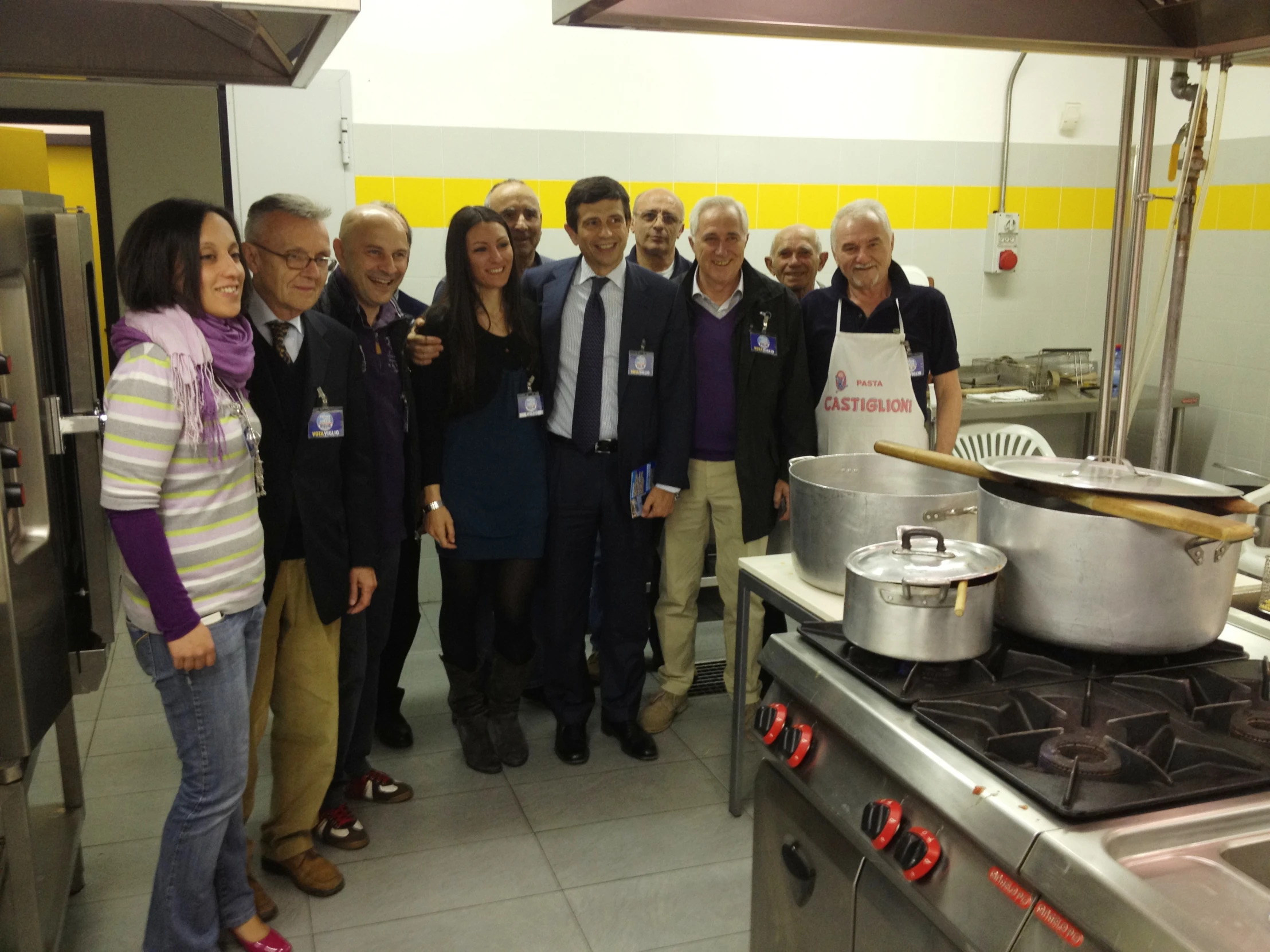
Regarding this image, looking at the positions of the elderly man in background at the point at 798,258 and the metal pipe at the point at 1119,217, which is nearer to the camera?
the metal pipe at the point at 1119,217

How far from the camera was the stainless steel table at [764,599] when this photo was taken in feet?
6.53

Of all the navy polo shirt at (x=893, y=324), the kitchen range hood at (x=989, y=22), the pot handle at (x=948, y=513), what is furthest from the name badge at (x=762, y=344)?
the kitchen range hood at (x=989, y=22)

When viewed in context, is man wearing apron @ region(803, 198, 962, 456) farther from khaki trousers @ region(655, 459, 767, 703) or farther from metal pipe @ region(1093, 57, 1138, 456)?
metal pipe @ region(1093, 57, 1138, 456)

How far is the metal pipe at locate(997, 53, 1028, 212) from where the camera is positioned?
4.68 m

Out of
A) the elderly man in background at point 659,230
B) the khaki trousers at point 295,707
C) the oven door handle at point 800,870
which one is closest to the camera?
the oven door handle at point 800,870

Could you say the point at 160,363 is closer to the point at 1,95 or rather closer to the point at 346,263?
the point at 346,263

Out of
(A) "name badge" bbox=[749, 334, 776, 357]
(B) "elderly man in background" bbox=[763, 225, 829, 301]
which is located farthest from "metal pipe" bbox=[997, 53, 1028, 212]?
(A) "name badge" bbox=[749, 334, 776, 357]

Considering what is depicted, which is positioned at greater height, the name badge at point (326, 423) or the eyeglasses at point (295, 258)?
the eyeglasses at point (295, 258)

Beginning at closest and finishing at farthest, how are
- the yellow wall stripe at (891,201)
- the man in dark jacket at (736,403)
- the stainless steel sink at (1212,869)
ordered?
the stainless steel sink at (1212,869)
the man in dark jacket at (736,403)
the yellow wall stripe at (891,201)

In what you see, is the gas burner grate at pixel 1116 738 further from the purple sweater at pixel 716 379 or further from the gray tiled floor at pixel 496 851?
the purple sweater at pixel 716 379

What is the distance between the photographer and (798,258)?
11.0 feet

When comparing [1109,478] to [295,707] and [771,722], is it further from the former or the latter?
[295,707]

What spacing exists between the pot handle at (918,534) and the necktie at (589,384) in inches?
50.8

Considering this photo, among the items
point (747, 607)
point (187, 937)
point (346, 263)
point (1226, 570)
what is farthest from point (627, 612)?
point (1226, 570)
